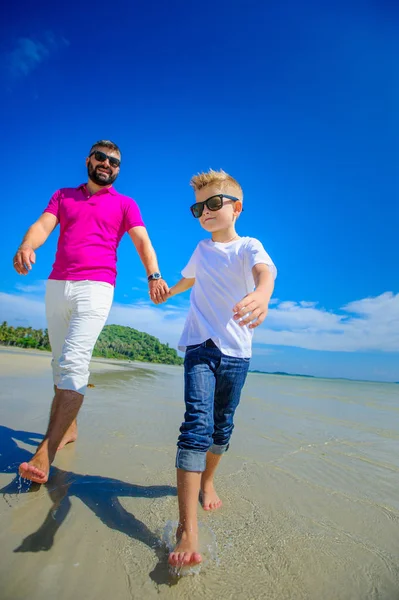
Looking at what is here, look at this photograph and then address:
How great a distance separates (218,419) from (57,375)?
58.5 inches

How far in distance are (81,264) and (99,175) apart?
0.92m

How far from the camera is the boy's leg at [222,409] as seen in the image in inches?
87.0

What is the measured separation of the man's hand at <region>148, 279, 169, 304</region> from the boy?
0.27 meters

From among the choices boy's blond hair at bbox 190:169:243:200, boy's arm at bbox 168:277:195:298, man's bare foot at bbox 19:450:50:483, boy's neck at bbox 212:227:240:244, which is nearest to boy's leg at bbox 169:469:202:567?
man's bare foot at bbox 19:450:50:483

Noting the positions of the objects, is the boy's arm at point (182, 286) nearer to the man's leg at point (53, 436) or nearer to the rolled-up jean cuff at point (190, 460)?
the man's leg at point (53, 436)

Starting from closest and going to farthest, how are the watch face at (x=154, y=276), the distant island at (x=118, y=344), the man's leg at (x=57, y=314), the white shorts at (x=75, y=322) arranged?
the white shorts at (x=75, y=322) → the man's leg at (x=57, y=314) → the watch face at (x=154, y=276) → the distant island at (x=118, y=344)

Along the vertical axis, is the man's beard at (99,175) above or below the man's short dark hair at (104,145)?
below

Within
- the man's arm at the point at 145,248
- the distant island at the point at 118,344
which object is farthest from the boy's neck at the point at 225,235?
the distant island at the point at 118,344

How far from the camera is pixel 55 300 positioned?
2918mm

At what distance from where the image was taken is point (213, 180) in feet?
8.53

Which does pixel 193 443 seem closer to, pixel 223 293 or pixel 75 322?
pixel 223 293

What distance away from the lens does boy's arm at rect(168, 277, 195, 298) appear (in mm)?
2824

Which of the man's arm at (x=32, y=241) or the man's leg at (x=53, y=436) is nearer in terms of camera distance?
the man's leg at (x=53, y=436)

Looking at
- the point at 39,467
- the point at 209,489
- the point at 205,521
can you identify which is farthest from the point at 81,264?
the point at 205,521
